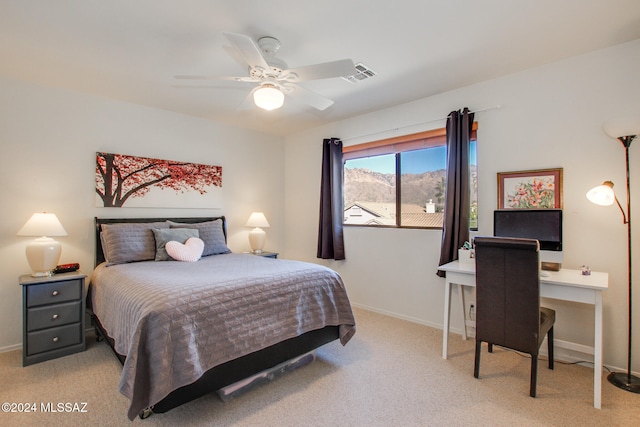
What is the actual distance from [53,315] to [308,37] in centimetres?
308

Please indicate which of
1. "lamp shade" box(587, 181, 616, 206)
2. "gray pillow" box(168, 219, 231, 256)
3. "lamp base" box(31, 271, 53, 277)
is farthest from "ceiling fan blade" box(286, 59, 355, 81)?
"lamp base" box(31, 271, 53, 277)

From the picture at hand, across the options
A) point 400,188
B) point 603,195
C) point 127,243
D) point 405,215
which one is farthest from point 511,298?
point 127,243

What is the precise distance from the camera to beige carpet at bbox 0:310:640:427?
184 cm

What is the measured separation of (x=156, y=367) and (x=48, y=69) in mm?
2753

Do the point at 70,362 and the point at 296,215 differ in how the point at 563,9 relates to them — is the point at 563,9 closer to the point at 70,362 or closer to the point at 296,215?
the point at 296,215

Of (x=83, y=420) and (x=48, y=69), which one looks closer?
(x=83, y=420)

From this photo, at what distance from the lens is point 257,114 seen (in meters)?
3.93

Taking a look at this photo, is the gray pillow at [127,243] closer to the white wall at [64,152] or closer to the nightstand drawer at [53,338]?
the white wall at [64,152]

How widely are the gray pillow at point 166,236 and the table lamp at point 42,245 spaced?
30.3 inches

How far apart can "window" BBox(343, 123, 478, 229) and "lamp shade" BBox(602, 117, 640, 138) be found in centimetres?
104

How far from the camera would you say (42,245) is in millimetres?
2639

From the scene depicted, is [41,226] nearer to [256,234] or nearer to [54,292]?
[54,292]

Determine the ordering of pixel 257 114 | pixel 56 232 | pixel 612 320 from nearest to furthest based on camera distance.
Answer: pixel 612 320, pixel 56 232, pixel 257 114

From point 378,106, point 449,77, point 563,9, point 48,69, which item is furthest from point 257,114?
point 563,9
